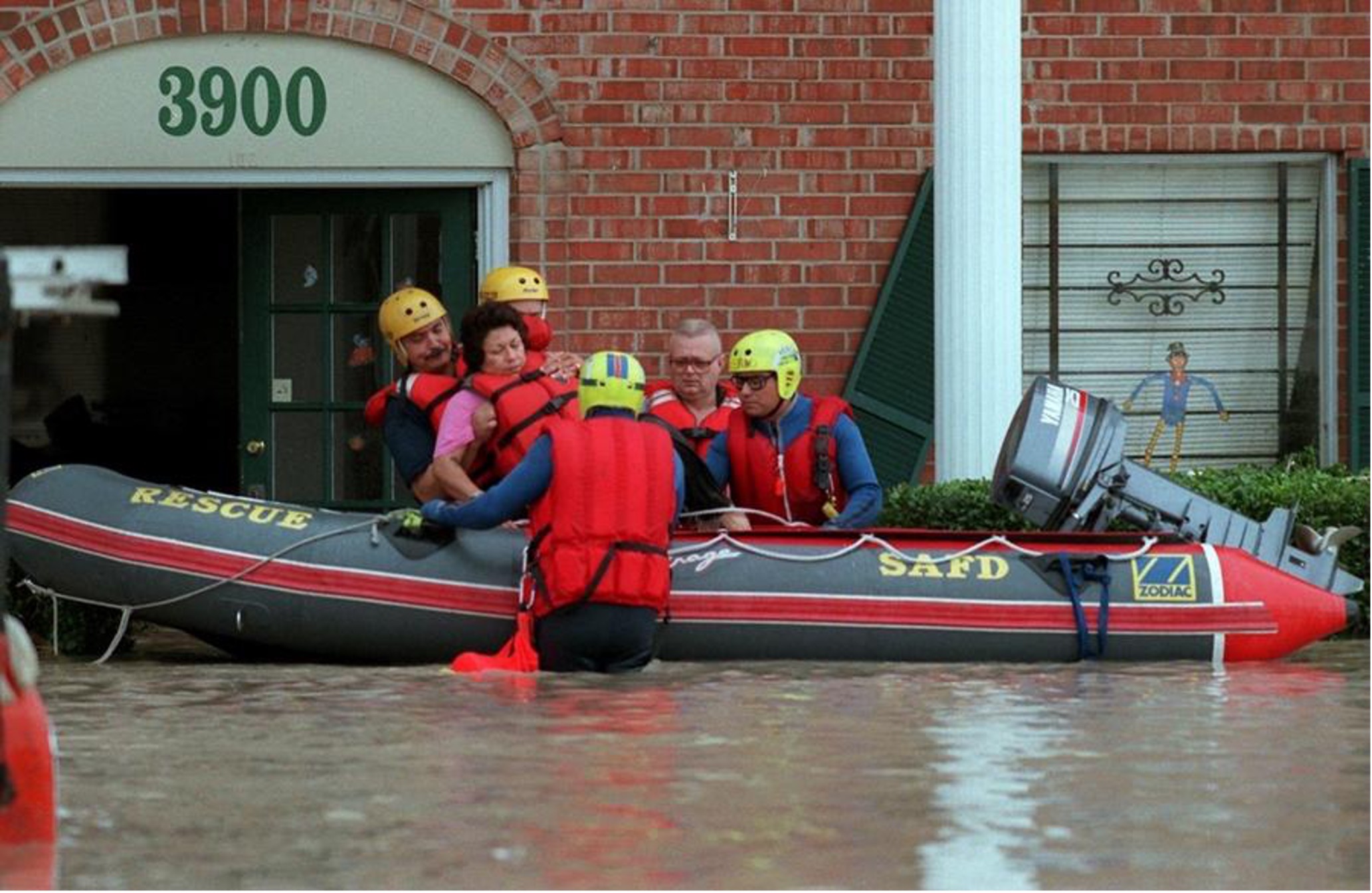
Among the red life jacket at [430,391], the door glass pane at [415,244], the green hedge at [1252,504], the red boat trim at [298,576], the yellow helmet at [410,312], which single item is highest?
the door glass pane at [415,244]

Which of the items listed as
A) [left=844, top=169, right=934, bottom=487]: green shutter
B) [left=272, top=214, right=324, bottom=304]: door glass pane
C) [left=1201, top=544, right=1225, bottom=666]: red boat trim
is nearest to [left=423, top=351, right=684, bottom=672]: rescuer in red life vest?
[left=1201, top=544, right=1225, bottom=666]: red boat trim

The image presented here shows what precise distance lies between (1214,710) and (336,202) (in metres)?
6.54

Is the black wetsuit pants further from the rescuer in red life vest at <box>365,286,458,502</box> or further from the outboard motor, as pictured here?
the outboard motor

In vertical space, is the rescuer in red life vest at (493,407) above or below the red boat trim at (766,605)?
above

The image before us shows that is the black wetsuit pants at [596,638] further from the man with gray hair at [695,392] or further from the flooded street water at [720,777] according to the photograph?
the man with gray hair at [695,392]

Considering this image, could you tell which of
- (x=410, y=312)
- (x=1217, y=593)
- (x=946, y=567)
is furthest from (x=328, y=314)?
(x=1217, y=593)

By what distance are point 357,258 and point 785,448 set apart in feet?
12.2

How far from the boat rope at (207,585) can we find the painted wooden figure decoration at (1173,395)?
5.07 meters

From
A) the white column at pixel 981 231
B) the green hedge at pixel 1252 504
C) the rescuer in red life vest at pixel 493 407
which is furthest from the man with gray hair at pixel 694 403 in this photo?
the white column at pixel 981 231

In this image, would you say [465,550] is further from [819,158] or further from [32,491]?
[819,158]

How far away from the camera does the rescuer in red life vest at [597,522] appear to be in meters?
11.2

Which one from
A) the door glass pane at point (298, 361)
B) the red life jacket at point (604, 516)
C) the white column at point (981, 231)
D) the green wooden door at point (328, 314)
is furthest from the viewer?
the door glass pane at point (298, 361)

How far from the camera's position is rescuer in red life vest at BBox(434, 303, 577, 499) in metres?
11.9

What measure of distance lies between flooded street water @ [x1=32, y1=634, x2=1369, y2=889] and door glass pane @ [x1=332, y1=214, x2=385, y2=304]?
12.5 ft
